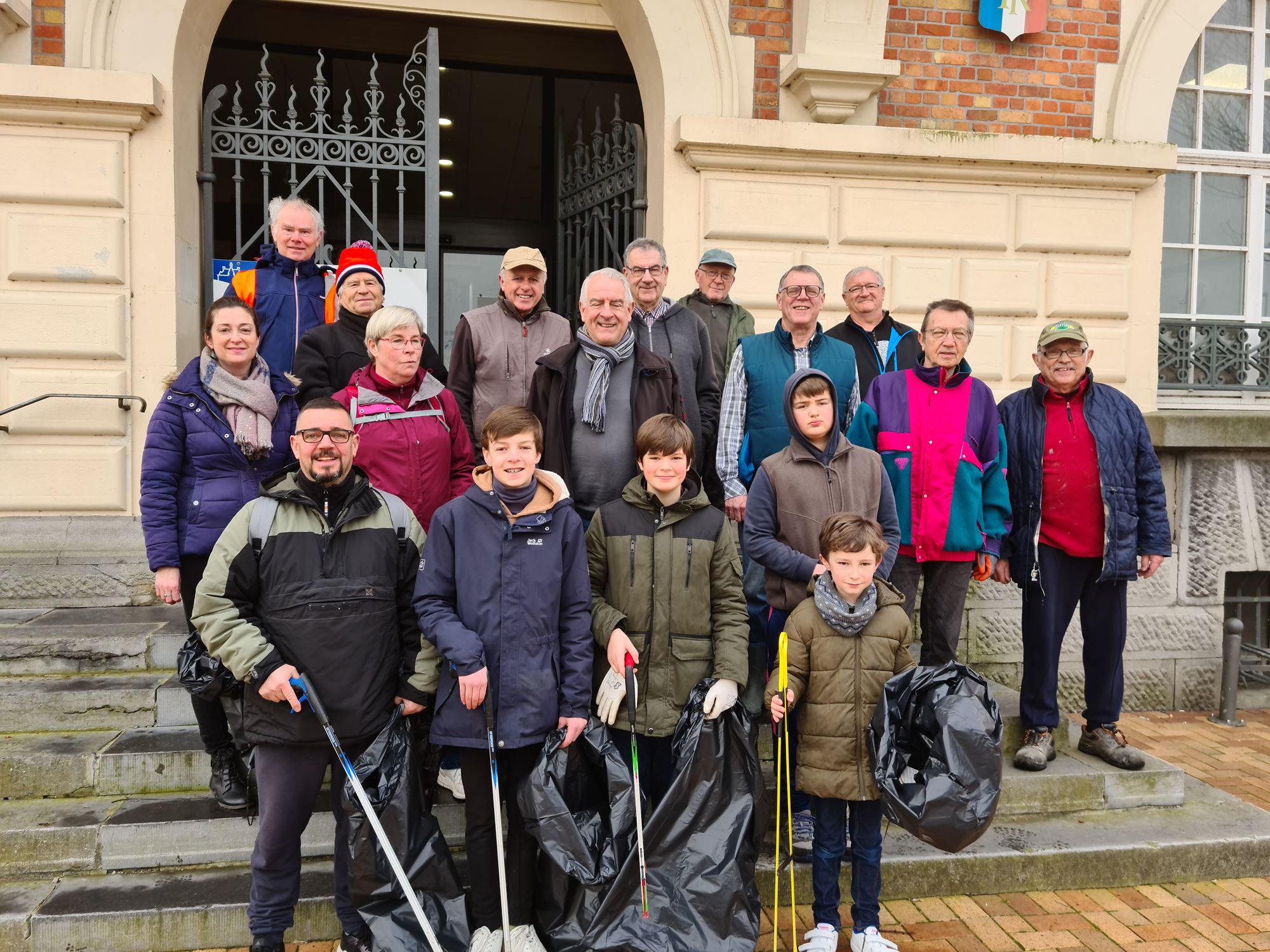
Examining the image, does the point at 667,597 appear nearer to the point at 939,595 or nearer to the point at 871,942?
the point at 871,942

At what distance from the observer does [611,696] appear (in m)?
3.16

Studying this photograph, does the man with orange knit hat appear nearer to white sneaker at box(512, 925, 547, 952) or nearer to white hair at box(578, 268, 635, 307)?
white hair at box(578, 268, 635, 307)

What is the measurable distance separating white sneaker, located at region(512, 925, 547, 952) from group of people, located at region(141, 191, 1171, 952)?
0.04ft

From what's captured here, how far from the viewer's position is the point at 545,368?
12.1 feet

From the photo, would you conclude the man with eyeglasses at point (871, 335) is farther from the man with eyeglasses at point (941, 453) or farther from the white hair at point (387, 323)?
the white hair at point (387, 323)

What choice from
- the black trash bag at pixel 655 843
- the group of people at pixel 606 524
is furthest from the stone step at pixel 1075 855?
the black trash bag at pixel 655 843

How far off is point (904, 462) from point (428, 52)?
4035mm

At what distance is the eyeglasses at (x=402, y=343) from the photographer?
347 cm

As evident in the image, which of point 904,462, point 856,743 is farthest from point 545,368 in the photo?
point 856,743

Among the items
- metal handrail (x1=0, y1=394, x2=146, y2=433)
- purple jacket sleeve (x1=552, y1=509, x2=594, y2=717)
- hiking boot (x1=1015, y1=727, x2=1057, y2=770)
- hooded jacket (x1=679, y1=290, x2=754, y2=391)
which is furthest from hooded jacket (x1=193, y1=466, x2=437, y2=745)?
metal handrail (x1=0, y1=394, x2=146, y2=433)

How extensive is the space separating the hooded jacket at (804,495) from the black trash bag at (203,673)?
6.07ft

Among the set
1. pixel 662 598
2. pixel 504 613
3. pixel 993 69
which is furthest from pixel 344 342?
pixel 993 69

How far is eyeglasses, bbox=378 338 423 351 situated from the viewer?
3473 millimetres

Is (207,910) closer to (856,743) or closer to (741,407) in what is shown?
(856,743)
